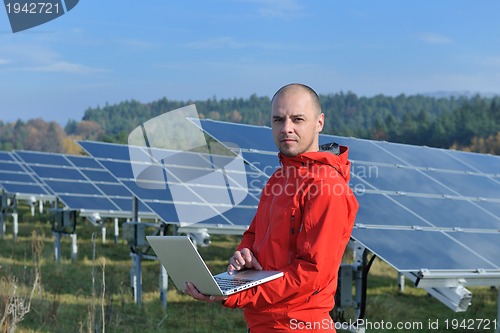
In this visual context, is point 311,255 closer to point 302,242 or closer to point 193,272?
point 302,242

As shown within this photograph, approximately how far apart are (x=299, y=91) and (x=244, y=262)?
2.73ft

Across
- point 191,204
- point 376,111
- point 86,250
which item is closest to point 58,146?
point 376,111

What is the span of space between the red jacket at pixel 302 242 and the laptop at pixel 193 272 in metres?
0.05

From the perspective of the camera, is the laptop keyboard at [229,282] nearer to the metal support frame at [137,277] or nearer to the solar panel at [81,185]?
the metal support frame at [137,277]

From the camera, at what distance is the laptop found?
10.1 feet

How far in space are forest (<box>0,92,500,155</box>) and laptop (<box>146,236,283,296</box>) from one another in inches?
2152

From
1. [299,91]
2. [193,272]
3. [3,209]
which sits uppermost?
[299,91]

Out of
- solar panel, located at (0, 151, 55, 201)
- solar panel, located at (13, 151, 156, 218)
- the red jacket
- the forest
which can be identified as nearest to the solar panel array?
solar panel, located at (13, 151, 156, 218)

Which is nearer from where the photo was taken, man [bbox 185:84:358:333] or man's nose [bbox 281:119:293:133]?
man [bbox 185:84:358:333]

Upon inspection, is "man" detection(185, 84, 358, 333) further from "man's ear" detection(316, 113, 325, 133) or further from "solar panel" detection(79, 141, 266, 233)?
"solar panel" detection(79, 141, 266, 233)

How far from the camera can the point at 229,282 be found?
325 cm

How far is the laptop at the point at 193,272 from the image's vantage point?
3080 millimetres

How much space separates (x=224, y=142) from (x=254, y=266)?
5.37 metres

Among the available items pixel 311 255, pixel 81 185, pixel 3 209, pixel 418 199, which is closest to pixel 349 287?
pixel 418 199
